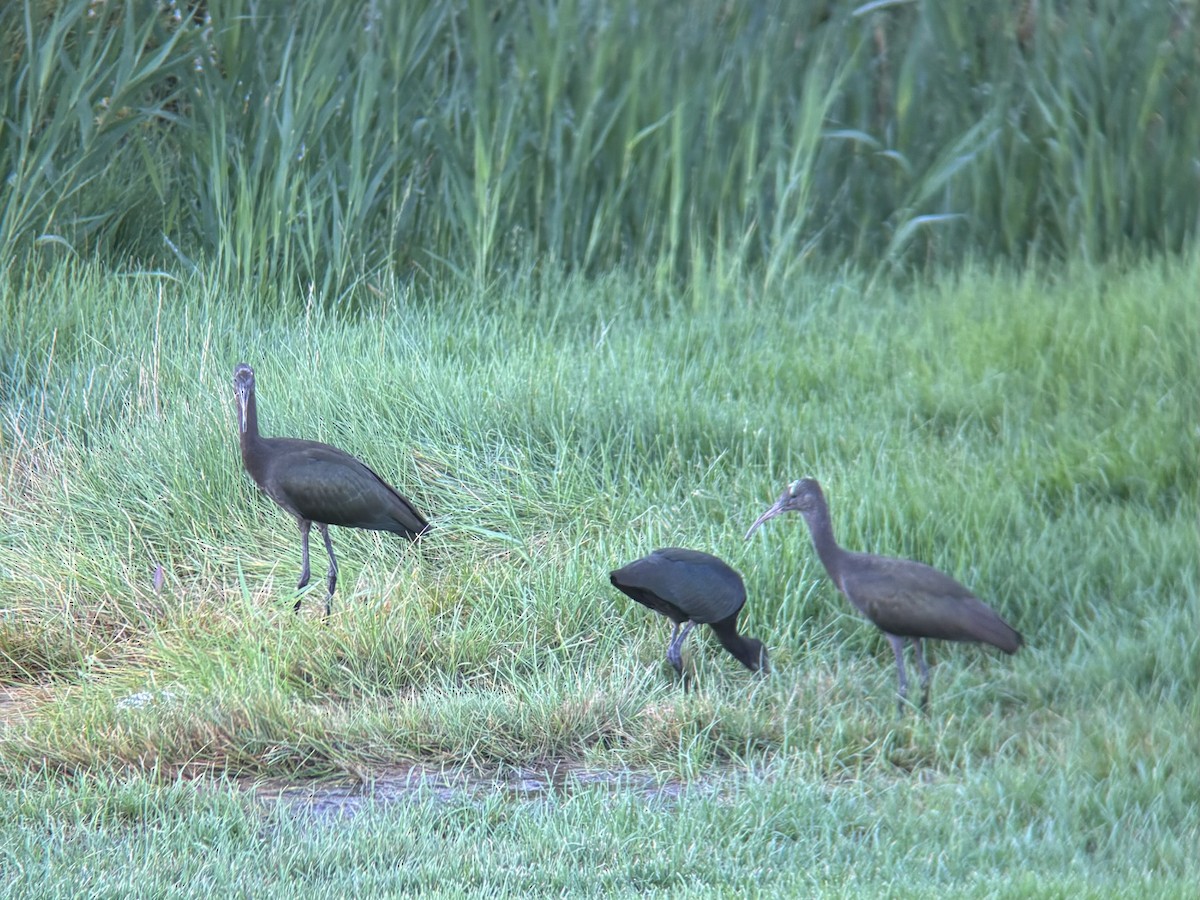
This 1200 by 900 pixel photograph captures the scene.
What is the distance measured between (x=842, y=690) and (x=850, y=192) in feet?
13.8

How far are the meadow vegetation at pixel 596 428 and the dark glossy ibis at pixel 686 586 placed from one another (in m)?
0.32

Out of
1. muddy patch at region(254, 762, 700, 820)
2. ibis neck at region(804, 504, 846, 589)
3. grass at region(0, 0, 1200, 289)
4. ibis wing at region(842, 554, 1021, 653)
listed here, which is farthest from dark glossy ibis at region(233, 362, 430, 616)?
grass at region(0, 0, 1200, 289)

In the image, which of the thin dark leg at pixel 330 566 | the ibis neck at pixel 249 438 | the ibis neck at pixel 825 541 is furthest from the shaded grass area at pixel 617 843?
the ibis neck at pixel 249 438

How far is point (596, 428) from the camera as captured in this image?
5828 mm

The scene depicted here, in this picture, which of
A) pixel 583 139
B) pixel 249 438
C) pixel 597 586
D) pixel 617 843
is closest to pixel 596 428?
pixel 597 586

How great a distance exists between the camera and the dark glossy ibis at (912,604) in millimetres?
4184

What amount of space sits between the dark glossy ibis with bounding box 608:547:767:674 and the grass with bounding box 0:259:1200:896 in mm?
321

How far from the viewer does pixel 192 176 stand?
25.5 feet

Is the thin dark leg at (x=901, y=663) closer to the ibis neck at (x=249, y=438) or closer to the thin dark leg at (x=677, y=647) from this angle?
the thin dark leg at (x=677, y=647)

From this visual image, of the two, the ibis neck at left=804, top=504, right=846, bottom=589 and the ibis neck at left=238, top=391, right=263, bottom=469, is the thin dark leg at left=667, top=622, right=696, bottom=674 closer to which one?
the ibis neck at left=804, top=504, right=846, bottom=589

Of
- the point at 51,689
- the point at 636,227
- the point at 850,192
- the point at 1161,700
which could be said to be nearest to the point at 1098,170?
the point at 850,192

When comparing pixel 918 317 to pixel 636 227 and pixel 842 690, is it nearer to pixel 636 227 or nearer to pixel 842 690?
pixel 636 227

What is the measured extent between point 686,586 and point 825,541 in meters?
0.49

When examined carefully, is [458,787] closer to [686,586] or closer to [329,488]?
[686,586]
